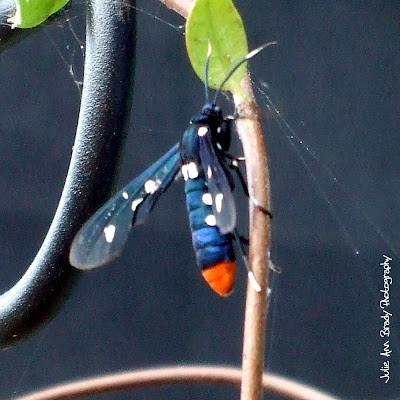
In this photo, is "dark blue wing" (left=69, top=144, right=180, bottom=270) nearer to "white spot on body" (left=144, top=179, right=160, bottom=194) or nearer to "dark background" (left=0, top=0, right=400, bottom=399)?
"white spot on body" (left=144, top=179, right=160, bottom=194)

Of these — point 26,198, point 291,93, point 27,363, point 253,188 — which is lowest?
point 253,188

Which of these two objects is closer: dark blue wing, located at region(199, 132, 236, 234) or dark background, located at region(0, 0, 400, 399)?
dark blue wing, located at region(199, 132, 236, 234)

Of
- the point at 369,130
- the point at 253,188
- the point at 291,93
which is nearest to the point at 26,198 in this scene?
the point at 291,93

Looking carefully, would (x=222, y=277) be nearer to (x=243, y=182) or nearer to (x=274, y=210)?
(x=243, y=182)

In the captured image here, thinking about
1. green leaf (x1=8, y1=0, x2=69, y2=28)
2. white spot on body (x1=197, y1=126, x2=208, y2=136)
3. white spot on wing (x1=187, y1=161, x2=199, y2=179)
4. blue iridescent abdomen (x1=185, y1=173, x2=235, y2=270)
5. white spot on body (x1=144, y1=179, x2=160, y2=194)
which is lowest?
blue iridescent abdomen (x1=185, y1=173, x2=235, y2=270)

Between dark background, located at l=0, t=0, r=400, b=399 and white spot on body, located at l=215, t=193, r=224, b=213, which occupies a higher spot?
dark background, located at l=0, t=0, r=400, b=399

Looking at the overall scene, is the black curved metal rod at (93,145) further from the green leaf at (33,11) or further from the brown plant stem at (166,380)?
the brown plant stem at (166,380)

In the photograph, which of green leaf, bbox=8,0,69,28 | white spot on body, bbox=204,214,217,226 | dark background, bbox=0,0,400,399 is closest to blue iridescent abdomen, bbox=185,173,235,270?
white spot on body, bbox=204,214,217,226

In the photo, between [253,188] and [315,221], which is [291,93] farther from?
[253,188]
